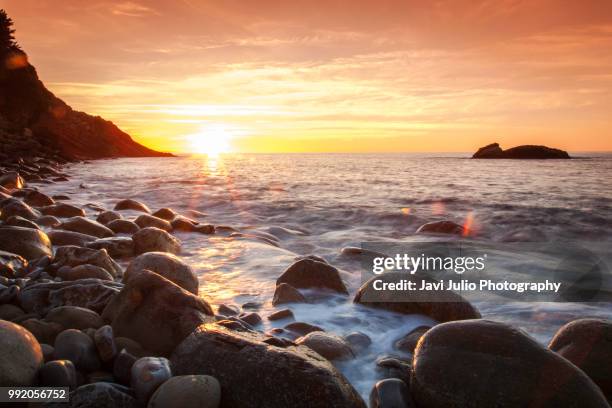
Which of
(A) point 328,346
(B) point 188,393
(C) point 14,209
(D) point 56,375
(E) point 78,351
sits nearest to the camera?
(B) point 188,393

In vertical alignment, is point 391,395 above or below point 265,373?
below

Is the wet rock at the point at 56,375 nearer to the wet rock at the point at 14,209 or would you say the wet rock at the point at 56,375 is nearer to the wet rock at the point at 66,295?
the wet rock at the point at 66,295

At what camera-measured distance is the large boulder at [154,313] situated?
3586 mm

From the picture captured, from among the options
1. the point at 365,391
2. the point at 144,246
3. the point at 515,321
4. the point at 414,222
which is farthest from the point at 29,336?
the point at 414,222

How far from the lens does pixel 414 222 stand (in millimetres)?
13117

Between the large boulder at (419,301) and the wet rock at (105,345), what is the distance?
295 centimetres

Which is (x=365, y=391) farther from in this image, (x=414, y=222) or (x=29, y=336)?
(x=414, y=222)

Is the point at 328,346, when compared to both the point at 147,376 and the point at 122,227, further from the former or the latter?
the point at 122,227

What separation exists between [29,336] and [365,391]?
230 centimetres

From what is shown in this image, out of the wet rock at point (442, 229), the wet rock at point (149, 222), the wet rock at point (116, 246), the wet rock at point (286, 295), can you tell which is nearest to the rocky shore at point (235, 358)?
the wet rock at point (286, 295)

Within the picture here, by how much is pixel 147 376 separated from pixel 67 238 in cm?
491

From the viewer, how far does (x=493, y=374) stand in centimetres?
273

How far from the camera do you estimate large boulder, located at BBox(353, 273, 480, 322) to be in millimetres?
4773

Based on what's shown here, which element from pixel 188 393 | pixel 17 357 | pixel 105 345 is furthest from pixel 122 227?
pixel 188 393
